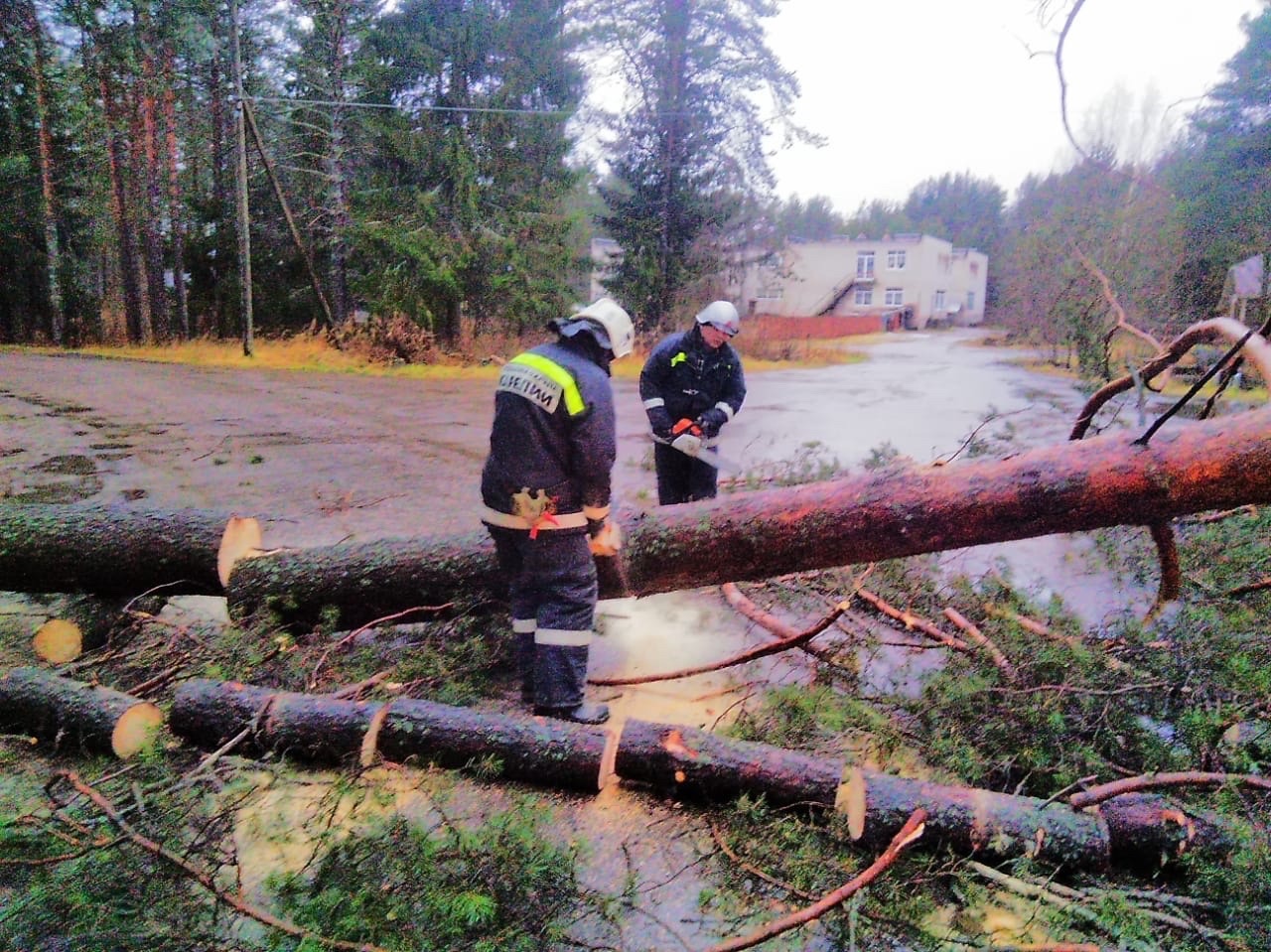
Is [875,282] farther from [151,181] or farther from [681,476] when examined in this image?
[151,181]

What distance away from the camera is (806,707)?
2523mm

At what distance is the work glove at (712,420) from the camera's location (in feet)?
13.2

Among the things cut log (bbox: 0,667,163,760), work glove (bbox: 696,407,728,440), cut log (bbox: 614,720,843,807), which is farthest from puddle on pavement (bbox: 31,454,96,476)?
cut log (bbox: 614,720,843,807)

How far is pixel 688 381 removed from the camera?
4.09m

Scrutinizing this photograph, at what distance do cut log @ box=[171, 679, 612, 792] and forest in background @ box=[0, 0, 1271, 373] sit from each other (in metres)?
3.23

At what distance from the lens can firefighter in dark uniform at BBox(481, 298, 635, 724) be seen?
8.18 ft

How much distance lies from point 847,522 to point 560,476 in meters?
1.01

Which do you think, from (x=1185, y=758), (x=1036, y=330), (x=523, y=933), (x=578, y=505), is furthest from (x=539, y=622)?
(x=1036, y=330)

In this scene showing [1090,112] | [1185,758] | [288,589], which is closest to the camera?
[1185,758]

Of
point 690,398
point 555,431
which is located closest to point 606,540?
point 555,431

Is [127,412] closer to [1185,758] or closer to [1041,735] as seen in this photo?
[1041,735]

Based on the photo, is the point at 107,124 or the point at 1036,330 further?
the point at 1036,330

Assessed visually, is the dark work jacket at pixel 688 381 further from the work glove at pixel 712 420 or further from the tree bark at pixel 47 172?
the tree bark at pixel 47 172

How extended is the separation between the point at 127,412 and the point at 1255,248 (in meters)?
7.01
